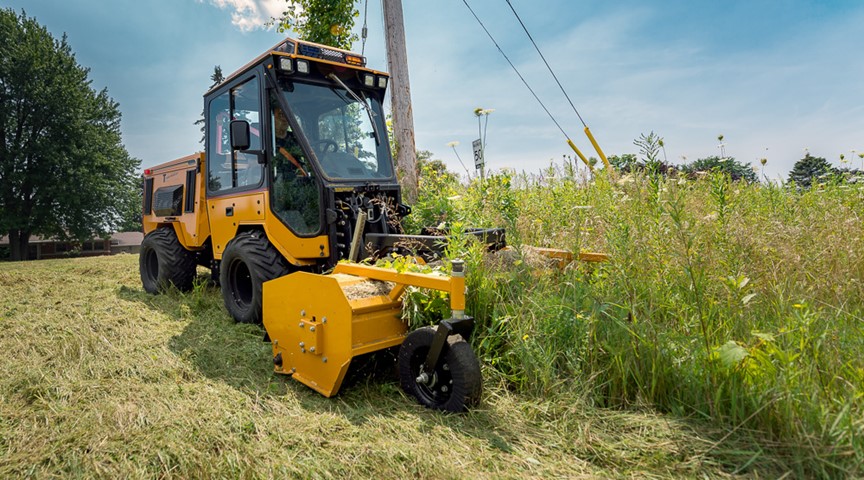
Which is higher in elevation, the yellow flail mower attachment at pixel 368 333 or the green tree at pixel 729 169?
the green tree at pixel 729 169

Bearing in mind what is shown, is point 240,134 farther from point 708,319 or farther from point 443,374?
point 708,319

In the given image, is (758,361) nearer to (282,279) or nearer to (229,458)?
(229,458)

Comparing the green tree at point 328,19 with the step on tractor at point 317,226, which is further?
the green tree at point 328,19

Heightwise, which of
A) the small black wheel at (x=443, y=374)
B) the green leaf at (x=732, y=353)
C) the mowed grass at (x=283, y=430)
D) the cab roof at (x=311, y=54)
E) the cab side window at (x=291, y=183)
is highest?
the cab roof at (x=311, y=54)

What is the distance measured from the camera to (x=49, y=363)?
354 cm

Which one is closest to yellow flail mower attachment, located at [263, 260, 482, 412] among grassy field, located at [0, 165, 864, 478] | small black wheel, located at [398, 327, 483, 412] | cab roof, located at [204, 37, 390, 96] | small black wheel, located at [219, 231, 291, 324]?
small black wheel, located at [398, 327, 483, 412]

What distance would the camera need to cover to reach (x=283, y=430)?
2.52m

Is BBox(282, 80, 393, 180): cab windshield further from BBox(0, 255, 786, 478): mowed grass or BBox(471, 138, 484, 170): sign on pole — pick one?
BBox(0, 255, 786, 478): mowed grass

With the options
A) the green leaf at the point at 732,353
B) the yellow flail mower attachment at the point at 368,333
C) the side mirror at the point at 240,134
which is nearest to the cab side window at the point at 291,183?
the side mirror at the point at 240,134

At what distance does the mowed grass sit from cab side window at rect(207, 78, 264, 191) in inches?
80.0

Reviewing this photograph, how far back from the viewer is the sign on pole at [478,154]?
5.89m

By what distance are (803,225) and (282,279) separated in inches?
149

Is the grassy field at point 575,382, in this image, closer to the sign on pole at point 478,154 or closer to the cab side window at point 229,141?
the cab side window at point 229,141

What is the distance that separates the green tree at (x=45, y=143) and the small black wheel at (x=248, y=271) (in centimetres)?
2392
